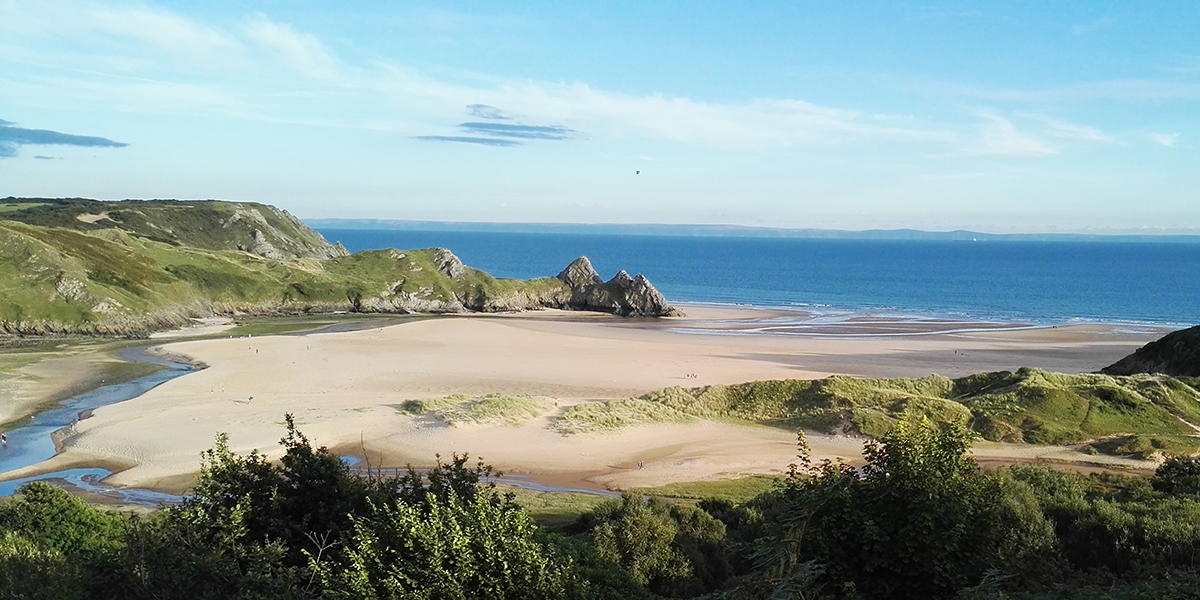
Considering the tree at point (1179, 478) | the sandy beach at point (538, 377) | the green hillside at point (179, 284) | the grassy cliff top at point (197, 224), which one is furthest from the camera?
the grassy cliff top at point (197, 224)

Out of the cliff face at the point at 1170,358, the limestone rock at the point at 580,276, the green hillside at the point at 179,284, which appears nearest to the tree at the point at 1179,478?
the cliff face at the point at 1170,358

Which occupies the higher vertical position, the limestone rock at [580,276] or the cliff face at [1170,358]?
the limestone rock at [580,276]

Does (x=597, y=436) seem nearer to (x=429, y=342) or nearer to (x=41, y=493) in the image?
(x=41, y=493)

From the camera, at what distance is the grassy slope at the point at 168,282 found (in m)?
65.8

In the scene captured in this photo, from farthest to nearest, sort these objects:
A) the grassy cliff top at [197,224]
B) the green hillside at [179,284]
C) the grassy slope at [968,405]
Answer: the grassy cliff top at [197,224] < the green hillside at [179,284] < the grassy slope at [968,405]

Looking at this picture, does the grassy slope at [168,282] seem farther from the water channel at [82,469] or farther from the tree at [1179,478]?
the tree at [1179,478]

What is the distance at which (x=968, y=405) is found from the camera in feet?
117

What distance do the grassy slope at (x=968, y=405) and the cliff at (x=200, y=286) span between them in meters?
48.6

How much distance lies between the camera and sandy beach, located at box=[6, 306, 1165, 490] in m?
30.7

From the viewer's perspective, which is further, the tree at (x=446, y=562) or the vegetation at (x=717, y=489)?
the vegetation at (x=717, y=489)

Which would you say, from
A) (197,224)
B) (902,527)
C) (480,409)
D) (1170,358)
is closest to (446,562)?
(902,527)

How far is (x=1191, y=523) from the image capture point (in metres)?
13.6

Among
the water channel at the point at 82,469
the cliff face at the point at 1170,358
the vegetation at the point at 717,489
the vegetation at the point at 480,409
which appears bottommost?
the water channel at the point at 82,469

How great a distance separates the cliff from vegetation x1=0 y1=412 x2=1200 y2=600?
59694 mm
